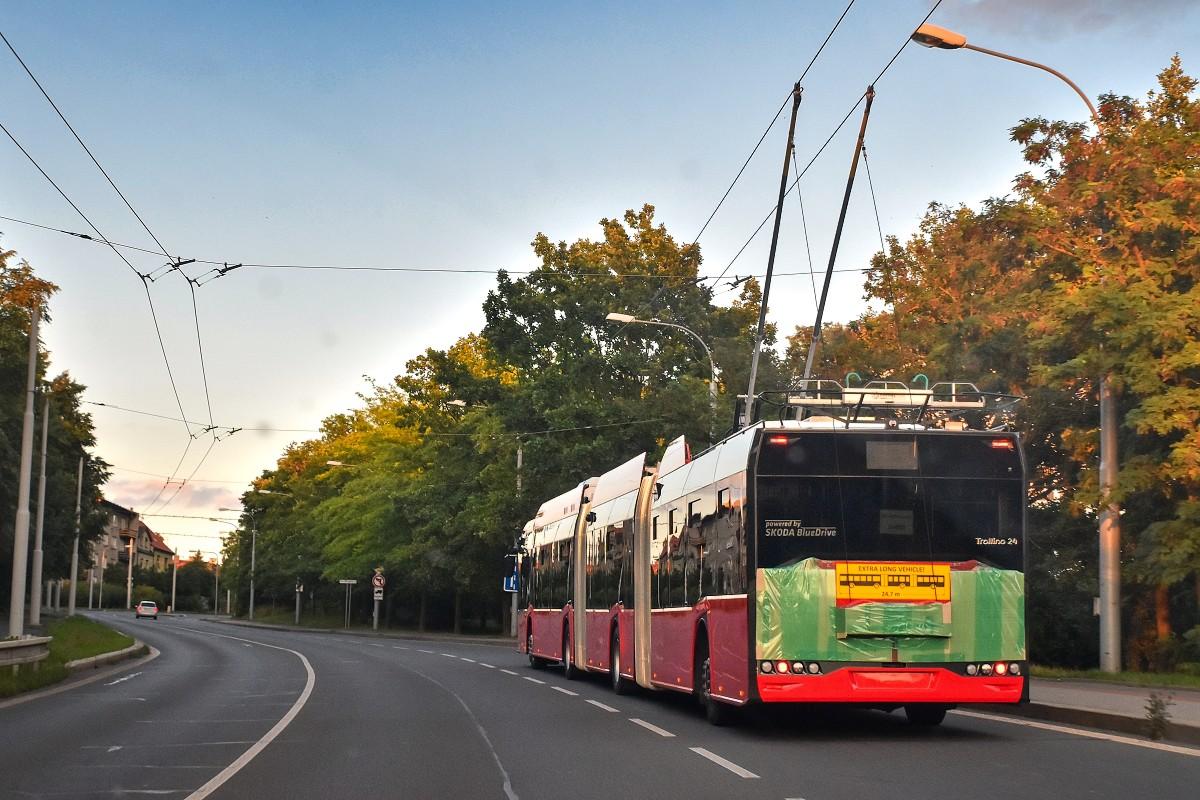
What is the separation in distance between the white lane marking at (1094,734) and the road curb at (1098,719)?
0.21 m

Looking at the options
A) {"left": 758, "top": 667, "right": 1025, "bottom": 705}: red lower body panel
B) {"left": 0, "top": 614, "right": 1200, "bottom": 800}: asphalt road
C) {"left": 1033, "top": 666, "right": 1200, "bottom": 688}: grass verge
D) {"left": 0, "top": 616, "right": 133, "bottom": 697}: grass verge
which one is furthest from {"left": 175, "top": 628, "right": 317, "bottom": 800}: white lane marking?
{"left": 1033, "top": 666, "right": 1200, "bottom": 688}: grass verge

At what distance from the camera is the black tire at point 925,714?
1524cm

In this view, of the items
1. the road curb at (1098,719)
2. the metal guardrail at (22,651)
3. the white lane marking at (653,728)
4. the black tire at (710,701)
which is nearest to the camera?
the road curb at (1098,719)

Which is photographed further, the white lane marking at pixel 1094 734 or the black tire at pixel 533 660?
the black tire at pixel 533 660

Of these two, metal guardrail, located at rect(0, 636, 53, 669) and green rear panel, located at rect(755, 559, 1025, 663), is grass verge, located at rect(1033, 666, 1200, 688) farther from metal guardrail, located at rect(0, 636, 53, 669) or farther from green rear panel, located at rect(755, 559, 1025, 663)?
metal guardrail, located at rect(0, 636, 53, 669)

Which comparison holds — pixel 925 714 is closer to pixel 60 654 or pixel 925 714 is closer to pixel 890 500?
pixel 890 500

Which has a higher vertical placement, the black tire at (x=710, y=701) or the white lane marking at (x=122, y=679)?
the black tire at (x=710, y=701)

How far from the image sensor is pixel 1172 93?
28.3 metres

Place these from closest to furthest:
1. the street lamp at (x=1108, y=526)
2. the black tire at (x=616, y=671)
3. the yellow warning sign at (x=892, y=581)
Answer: the yellow warning sign at (x=892, y=581)
the black tire at (x=616, y=671)
the street lamp at (x=1108, y=526)

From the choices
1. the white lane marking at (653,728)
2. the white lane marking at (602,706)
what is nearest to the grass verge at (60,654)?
the white lane marking at (602,706)

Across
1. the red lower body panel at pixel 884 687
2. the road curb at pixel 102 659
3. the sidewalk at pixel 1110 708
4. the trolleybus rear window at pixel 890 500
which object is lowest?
the road curb at pixel 102 659

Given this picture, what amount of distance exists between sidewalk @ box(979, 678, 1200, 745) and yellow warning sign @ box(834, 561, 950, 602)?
2284 mm

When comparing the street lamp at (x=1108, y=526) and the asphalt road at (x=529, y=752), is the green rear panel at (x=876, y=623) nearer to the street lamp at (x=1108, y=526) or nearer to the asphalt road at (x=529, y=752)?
the asphalt road at (x=529, y=752)

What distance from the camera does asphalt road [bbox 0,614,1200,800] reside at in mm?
10180
